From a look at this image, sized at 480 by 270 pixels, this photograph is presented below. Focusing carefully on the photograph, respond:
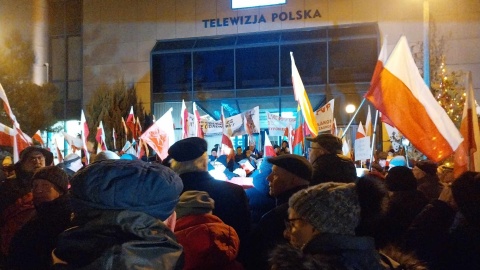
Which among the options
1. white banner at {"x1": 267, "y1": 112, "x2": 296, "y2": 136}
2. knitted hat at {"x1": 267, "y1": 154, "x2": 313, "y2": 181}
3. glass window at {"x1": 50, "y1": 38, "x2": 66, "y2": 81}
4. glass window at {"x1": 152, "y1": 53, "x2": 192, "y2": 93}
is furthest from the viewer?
glass window at {"x1": 50, "y1": 38, "x2": 66, "y2": 81}

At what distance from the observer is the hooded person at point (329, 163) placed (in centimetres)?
439

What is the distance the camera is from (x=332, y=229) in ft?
6.59

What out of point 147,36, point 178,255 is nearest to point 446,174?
point 178,255

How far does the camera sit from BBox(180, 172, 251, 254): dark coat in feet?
11.5

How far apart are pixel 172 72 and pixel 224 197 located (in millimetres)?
20182

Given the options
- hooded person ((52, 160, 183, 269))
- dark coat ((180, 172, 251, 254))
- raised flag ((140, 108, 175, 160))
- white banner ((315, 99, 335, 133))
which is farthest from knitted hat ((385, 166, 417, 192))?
raised flag ((140, 108, 175, 160))

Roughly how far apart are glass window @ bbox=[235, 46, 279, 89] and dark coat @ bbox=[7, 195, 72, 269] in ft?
62.2

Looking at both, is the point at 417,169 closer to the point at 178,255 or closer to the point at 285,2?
the point at 178,255

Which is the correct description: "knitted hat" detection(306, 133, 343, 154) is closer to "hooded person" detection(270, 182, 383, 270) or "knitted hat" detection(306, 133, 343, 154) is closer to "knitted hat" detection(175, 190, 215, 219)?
"knitted hat" detection(175, 190, 215, 219)

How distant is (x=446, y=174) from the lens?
6.16 metres

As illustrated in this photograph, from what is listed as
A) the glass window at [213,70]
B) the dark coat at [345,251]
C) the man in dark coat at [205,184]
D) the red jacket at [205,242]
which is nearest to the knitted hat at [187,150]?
the man in dark coat at [205,184]

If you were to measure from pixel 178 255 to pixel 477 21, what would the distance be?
20.9 m

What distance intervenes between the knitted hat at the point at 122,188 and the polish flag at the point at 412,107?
364 centimetres

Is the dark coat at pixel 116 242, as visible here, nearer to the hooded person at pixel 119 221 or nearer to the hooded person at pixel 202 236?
the hooded person at pixel 119 221
